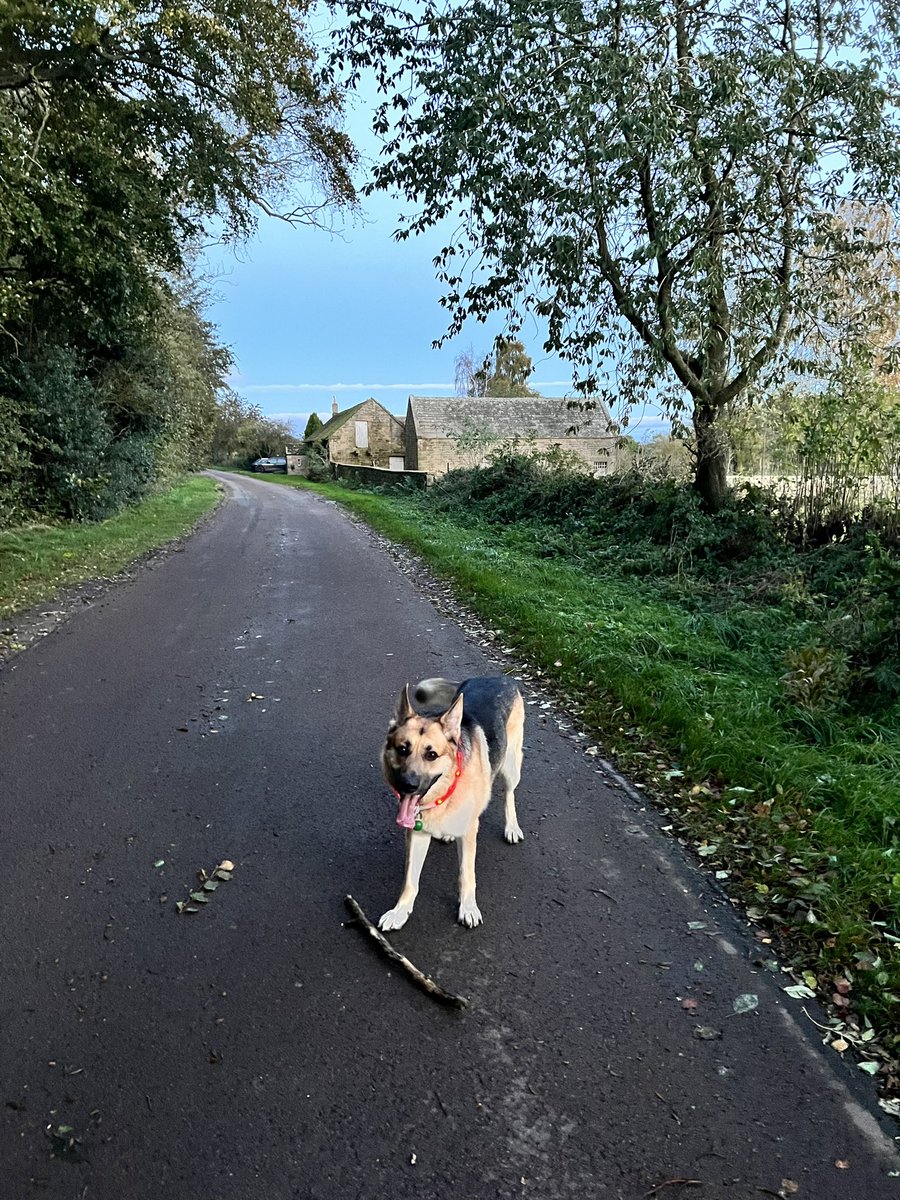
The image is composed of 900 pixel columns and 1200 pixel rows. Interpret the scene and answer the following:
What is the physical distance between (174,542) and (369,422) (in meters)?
47.9

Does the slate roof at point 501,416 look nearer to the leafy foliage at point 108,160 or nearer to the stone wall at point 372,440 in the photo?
the stone wall at point 372,440

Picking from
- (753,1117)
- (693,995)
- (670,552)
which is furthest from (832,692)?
(670,552)

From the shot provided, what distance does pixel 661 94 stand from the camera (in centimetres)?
887

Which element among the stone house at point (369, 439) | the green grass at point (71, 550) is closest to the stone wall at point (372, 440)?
the stone house at point (369, 439)

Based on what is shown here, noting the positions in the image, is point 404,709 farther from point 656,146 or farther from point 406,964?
point 656,146

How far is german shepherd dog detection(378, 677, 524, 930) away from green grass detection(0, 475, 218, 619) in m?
7.73

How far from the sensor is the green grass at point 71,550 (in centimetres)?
1052

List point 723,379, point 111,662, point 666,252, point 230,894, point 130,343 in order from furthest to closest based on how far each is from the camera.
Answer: point 130,343 < point 723,379 < point 666,252 < point 111,662 < point 230,894

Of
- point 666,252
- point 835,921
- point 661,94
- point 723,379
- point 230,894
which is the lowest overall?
point 230,894

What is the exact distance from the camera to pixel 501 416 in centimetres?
5019

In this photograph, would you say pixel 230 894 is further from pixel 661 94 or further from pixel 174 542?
pixel 174 542

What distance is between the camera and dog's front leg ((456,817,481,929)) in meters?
3.48

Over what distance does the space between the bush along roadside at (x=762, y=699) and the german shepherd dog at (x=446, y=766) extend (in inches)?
56.8

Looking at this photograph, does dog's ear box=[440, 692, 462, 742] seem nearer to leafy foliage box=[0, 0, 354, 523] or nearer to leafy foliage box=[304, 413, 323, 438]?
leafy foliage box=[0, 0, 354, 523]
